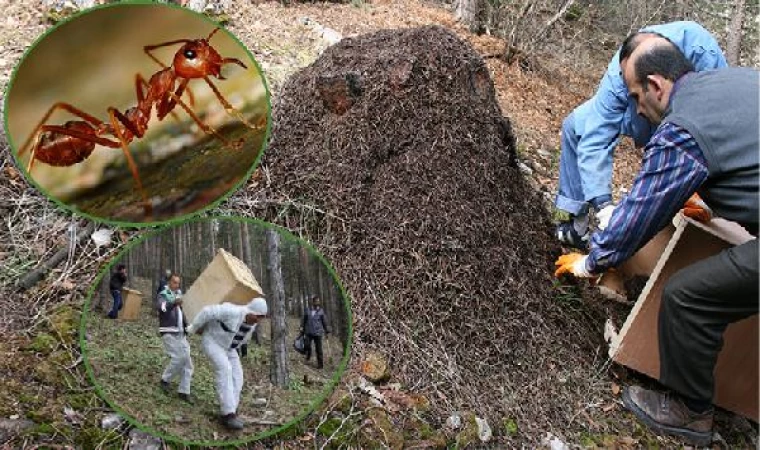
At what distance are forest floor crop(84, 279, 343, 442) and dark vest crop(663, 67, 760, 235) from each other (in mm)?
1619

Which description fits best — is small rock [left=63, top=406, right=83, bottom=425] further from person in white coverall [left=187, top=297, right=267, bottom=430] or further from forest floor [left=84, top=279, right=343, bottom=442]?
person in white coverall [left=187, top=297, right=267, bottom=430]

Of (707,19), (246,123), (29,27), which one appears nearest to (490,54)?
(707,19)

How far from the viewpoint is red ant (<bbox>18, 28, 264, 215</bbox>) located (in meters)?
1.66

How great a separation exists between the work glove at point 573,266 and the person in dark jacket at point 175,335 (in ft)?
6.52

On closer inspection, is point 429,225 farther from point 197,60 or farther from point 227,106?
point 197,60

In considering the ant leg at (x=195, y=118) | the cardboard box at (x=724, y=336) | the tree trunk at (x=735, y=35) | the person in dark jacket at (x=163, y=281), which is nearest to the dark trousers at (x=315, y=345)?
the person in dark jacket at (x=163, y=281)

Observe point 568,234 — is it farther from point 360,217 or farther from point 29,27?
point 29,27

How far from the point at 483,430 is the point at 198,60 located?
195 centimetres

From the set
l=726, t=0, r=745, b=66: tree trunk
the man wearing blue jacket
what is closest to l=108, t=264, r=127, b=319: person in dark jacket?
the man wearing blue jacket

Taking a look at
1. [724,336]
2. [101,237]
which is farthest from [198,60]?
[724,336]

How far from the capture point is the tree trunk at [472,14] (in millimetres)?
9195

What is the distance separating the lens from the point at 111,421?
7.95 ft

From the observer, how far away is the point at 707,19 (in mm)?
11031

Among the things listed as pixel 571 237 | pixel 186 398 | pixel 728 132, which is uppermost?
pixel 728 132
